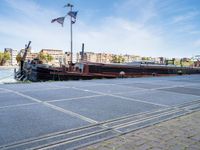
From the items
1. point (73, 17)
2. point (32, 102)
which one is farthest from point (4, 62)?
point (32, 102)

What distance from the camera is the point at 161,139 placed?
392 cm

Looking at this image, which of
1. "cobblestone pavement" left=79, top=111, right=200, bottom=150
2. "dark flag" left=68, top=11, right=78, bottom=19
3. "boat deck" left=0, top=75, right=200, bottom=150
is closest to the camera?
"cobblestone pavement" left=79, top=111, right=200, bottom=150

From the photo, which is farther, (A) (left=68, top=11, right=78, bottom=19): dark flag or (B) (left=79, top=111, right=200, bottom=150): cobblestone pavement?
(A) (left=68, top=11, right=78, bottom=19): dark flag

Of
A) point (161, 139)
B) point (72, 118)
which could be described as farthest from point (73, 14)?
point (161, 139)

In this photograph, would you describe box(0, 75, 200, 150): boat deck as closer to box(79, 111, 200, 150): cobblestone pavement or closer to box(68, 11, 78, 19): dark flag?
box(79, 111, 200, 150): cobblestone pavement

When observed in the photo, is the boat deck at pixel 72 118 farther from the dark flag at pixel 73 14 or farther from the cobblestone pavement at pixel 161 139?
the dark flag at pixel 73 14

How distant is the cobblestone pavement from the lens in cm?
359

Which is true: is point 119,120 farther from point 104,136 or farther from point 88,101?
point 88,101

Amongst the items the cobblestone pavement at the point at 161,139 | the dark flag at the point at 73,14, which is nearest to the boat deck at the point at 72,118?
the cobblestone pavement at the point at 161,139

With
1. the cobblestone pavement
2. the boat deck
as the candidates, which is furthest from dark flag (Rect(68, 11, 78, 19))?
the cobblestone pavement

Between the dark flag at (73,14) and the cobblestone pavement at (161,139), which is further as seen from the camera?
the dark flag at (73,14)

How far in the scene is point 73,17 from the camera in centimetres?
2847

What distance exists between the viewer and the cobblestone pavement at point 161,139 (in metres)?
3.59

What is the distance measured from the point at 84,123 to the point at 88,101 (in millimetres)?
2422
